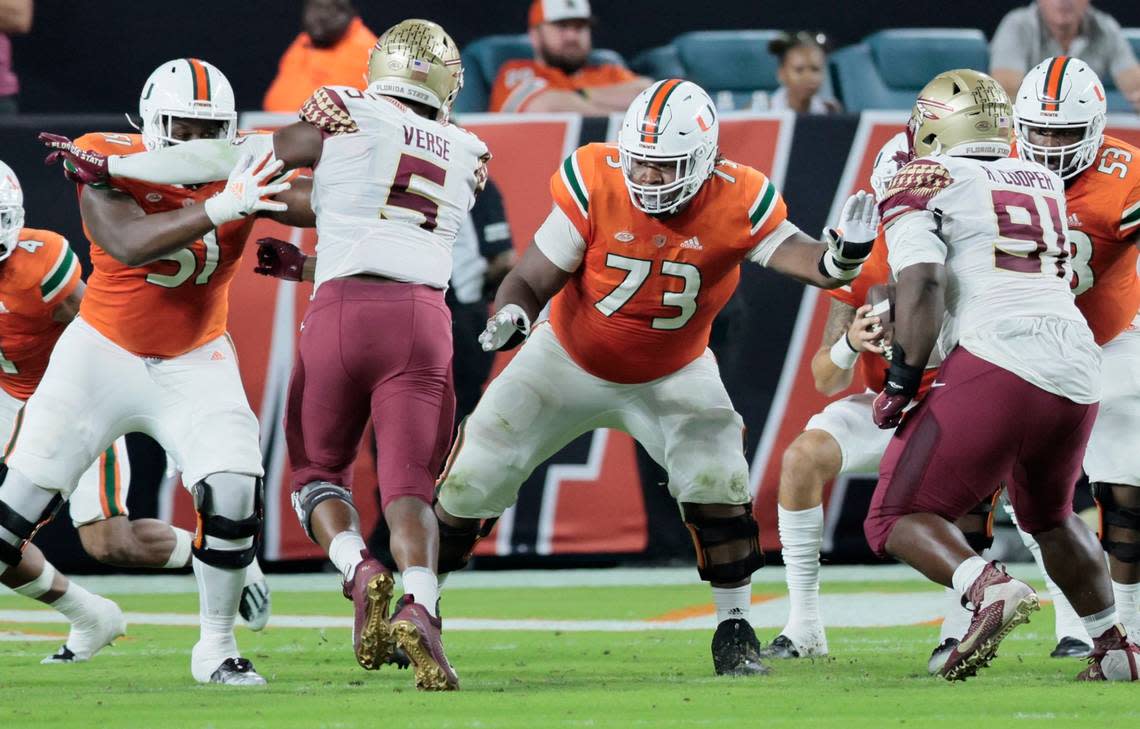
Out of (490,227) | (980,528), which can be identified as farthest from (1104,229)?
(490,227)

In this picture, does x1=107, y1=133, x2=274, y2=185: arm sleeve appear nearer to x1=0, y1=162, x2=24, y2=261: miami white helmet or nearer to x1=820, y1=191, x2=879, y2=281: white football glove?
x1=0, y1=162, x2=24, y2=261: miami white helmet

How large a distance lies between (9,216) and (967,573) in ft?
11.0

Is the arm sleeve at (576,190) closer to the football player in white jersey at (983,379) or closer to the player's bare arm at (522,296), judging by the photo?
the player's bare arm at (522,296)

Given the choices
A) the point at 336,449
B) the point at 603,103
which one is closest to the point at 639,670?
the point at 336,449

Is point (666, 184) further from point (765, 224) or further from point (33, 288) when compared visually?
point (33, 288)

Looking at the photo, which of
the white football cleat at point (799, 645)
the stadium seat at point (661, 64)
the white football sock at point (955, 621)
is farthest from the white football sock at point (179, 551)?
the stadium seat at point (661, 64)

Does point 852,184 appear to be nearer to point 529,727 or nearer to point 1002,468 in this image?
point 1002,468

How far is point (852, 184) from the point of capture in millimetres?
8109

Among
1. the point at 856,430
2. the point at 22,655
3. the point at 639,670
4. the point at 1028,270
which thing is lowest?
the point at 22,655

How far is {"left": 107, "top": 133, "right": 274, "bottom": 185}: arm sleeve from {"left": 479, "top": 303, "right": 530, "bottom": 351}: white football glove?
2.57 ft

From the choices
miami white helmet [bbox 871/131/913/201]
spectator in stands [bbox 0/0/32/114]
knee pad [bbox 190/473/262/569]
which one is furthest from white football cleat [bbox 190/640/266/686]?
spectator in stands [bbox 0/0/32/114]

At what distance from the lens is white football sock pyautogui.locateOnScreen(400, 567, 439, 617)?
4523 mm

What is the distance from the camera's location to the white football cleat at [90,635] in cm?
564

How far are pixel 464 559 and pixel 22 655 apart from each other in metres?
1.51
